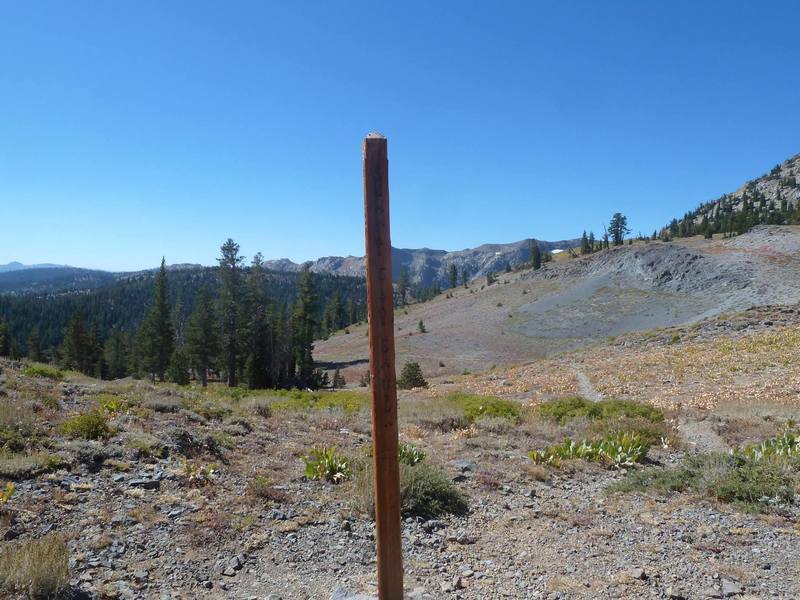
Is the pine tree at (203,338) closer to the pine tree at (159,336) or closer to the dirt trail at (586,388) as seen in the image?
the pine tree at (159,336)

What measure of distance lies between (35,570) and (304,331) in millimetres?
49002

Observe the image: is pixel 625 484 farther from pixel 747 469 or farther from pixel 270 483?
pixel 270 483

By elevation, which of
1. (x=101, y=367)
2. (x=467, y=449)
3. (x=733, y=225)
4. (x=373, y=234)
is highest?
(x=733, y=225)

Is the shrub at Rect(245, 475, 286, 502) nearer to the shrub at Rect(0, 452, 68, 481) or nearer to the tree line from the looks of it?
the shrub at Rect(0, 452, 68, 481)

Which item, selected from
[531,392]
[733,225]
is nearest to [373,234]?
[531,392]

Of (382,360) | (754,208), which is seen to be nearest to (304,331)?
(382,360)

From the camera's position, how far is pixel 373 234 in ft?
9.62

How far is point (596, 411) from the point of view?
13.8 metres

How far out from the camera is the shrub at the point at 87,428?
320 inches

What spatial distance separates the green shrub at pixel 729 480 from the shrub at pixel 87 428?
831 cm

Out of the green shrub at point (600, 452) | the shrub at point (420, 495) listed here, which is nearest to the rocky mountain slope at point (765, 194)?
the green shrub at point (600, 452)

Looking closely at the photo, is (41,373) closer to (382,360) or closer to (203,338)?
(382,360)

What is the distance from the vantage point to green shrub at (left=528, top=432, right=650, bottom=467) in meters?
9.16

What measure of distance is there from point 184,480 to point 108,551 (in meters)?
1.93
